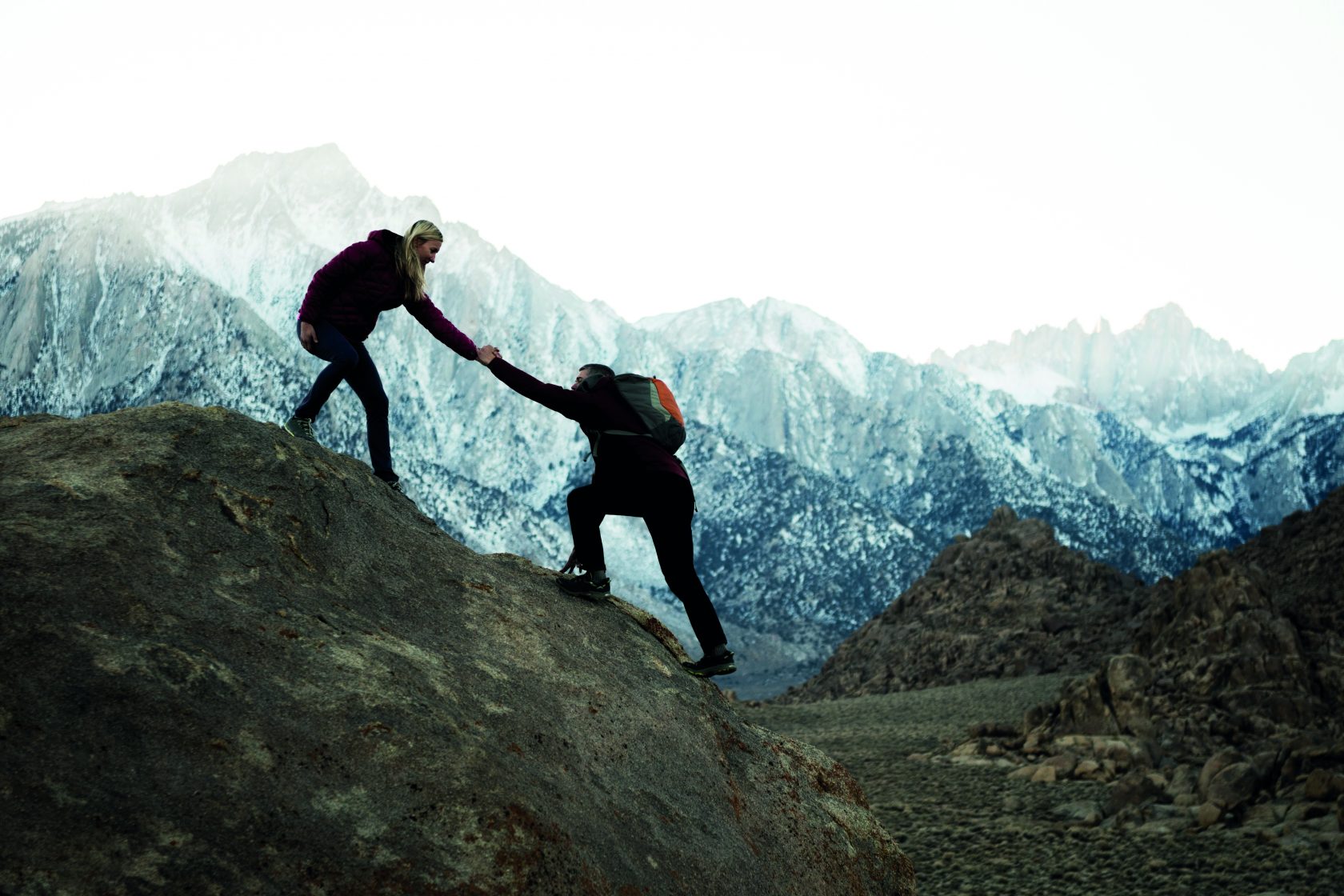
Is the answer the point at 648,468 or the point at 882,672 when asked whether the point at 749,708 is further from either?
the point at 648,468

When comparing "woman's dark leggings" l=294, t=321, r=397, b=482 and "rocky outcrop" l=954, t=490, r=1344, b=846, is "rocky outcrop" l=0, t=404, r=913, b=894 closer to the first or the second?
"woman's dark leggings" l=294, t=321, r=397, b=482

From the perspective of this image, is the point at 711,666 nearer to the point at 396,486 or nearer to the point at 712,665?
the point at 712,665

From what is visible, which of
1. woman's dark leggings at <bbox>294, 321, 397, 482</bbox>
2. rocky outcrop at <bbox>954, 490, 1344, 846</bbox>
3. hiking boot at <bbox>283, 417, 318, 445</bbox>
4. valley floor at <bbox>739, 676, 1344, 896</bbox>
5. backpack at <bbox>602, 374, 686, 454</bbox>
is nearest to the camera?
backpack at <bbox>602, 374, 686, 454</bbox>

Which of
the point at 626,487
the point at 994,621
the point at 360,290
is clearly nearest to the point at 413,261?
the point at 360,290

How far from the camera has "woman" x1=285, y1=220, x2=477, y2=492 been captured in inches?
343

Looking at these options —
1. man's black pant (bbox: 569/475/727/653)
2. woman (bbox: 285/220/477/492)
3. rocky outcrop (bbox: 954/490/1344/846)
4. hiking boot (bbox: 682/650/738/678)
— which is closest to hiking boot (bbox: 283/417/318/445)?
woman (bbox: 285/220/477/492)

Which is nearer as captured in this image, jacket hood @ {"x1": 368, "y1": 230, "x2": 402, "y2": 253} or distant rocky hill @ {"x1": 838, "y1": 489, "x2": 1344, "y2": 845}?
jacket hood @ {"x1": 368, "y1": 230, "x2": 402, "y2": 253}

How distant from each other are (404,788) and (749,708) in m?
65.1

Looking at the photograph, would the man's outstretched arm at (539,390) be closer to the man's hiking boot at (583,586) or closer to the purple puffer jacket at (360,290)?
the purple puffer jacket at (360,290)

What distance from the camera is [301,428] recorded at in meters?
8.64

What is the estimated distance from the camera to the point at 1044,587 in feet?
249

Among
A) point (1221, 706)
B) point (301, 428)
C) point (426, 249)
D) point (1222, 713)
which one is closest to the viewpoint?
point (301, 428)

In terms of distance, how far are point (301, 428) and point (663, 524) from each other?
2.92m

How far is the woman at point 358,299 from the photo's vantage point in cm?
870
